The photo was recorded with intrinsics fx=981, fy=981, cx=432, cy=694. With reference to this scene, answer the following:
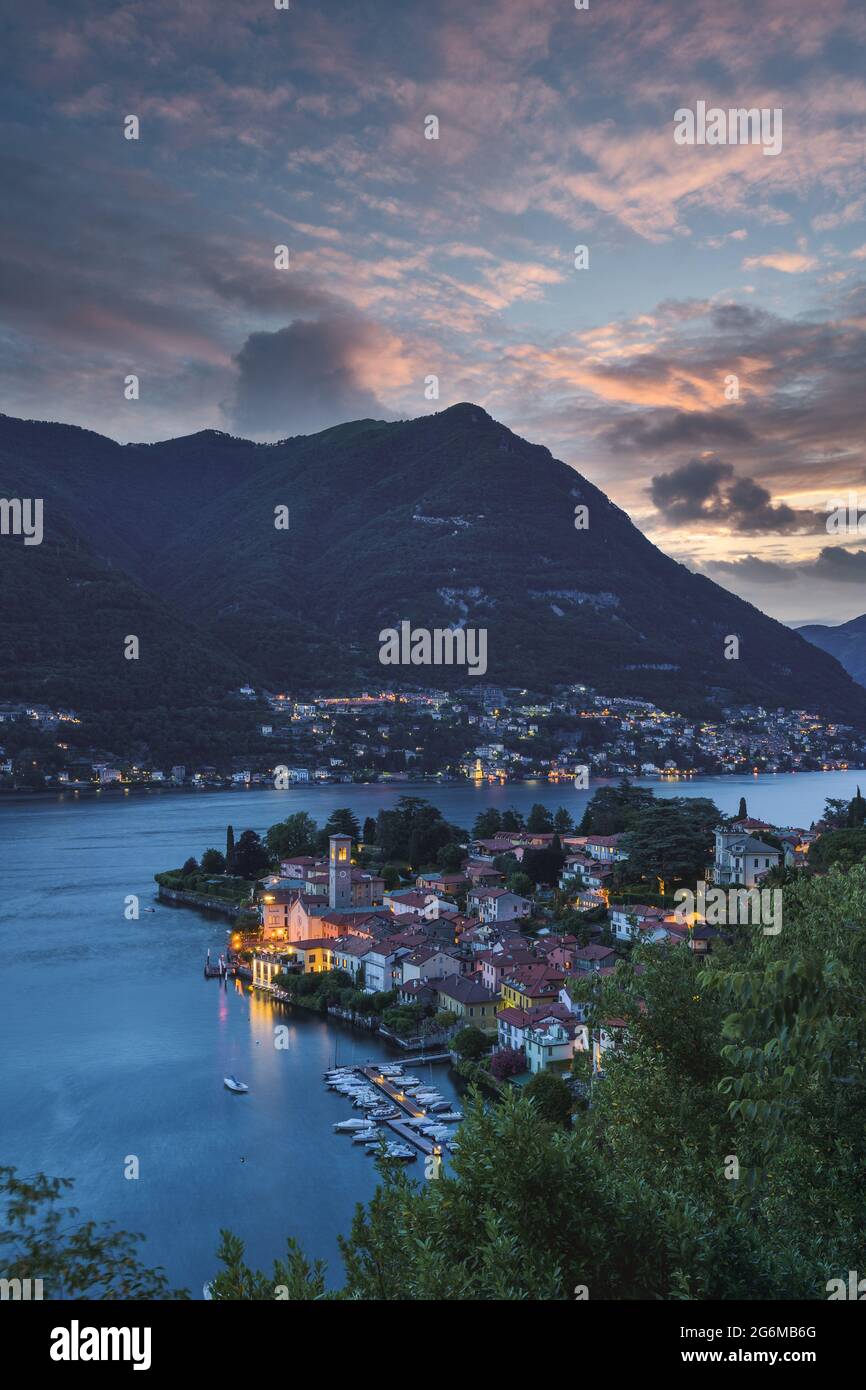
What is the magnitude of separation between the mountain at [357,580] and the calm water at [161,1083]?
5442 centimetres

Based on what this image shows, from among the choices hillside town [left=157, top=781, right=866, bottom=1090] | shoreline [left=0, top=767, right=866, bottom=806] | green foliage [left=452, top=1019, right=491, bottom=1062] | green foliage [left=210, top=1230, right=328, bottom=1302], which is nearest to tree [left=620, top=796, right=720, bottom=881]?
hillside town [left=157, top=781, right=866, bottom=1090]

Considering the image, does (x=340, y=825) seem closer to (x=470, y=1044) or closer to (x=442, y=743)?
(x=470, y=1044)

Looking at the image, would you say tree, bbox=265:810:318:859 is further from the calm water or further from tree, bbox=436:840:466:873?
tree, bbox=436:840:466:873

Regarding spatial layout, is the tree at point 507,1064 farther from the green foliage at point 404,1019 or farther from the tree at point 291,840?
the tree at point 291,840

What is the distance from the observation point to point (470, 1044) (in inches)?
691

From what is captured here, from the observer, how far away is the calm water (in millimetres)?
12633

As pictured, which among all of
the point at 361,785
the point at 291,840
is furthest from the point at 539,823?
the point at 361,785

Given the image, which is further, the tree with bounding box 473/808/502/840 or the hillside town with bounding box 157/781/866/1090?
the tree with bounding box 473/808/502/840

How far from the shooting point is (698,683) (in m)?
117

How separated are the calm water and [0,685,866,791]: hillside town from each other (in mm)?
35731

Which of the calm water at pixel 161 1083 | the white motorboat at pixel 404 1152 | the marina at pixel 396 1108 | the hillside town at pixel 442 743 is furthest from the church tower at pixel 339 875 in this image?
the hillside town at pixel 442 743

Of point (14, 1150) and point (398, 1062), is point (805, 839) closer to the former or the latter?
point (398, 1062)
